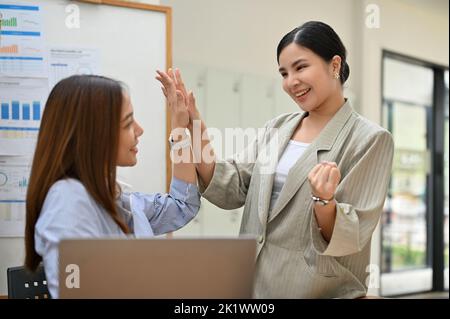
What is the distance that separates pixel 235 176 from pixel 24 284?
2.17 feet

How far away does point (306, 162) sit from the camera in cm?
139

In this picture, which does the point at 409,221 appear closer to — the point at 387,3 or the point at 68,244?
the point at 387,3

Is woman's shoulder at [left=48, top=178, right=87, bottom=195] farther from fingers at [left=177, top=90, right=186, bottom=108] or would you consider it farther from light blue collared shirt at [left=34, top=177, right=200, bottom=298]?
fingers at [left=177, top=90, right=186, bottom=108]

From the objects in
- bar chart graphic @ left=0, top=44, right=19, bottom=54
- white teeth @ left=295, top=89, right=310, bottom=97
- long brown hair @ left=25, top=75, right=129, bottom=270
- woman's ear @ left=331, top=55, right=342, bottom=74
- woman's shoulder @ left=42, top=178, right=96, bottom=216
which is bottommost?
woman's shoulder @ left=42, top=178, right=96, bottom=216

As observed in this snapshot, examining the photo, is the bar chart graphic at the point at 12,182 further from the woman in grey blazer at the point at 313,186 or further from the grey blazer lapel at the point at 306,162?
the grey blazer lapel at the point at 306,162

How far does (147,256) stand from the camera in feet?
2.94

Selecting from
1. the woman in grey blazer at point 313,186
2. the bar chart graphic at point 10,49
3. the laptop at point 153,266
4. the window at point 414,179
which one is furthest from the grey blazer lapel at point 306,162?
the window at point 414,179

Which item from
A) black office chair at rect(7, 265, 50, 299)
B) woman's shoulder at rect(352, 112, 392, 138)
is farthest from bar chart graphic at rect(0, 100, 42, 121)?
woman's shoulder at rect(352, 112, 392, 138)

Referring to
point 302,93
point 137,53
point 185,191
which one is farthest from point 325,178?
point 137,53

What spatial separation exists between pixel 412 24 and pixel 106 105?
4.16 metres

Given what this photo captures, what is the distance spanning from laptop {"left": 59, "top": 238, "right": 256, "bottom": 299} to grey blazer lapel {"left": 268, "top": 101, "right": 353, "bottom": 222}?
0.46 metres

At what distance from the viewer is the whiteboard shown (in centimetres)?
220

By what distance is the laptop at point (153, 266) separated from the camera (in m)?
0.89

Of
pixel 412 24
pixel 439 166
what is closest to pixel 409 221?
pixel 439 166
